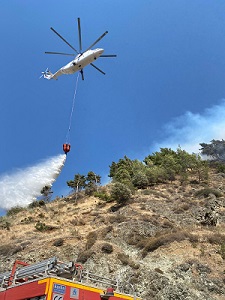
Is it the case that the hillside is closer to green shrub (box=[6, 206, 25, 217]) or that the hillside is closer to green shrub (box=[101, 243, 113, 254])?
green shrub (box=[101, 243, 113, 254])

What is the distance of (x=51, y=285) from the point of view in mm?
10375

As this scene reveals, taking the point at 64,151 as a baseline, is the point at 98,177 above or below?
above

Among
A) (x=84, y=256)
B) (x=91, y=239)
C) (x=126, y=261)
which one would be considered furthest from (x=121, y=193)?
(x=126, y=261)

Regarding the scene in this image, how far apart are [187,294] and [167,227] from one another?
12725 millimetres

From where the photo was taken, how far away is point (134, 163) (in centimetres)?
6531

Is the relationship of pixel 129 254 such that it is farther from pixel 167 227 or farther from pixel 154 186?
pixel 154 186

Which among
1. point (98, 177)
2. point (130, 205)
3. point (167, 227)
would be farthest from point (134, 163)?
point (167, 227)

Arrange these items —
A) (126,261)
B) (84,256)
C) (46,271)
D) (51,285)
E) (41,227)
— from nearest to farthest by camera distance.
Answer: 1. (51,285)
2. (46,271)
3. (126,261)
4. (84,256)
5. (41,227)

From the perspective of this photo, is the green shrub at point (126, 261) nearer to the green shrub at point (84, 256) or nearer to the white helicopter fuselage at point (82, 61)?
the green shrub at point (84, 256)

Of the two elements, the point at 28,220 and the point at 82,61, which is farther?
the point at 28,220

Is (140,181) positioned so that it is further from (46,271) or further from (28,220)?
(46,271)

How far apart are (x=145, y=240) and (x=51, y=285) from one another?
76.2ft

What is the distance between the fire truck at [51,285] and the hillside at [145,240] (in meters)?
6.08

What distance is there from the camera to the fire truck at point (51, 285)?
1049cm
